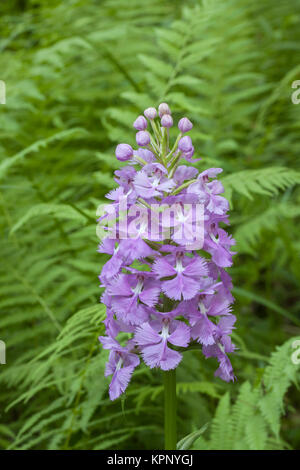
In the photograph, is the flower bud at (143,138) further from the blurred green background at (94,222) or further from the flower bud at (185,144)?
the blurred green background at (94,222)

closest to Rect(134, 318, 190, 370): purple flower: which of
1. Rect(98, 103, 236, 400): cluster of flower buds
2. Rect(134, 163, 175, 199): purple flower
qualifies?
Rect(98, 103, 236, 400): cluster of flower buds

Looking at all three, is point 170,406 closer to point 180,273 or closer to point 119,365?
point 119,365

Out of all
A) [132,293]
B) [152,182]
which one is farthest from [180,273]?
[152,182]

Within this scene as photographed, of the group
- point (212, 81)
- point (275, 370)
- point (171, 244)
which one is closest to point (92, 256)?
point (275, 370)

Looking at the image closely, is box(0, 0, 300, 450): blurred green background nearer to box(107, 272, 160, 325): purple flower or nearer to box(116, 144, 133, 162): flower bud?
box(107, 272, 160, 325): purple flower

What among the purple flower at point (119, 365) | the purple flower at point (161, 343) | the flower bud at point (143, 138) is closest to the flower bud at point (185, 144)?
the flower bud at point (143, 138)
